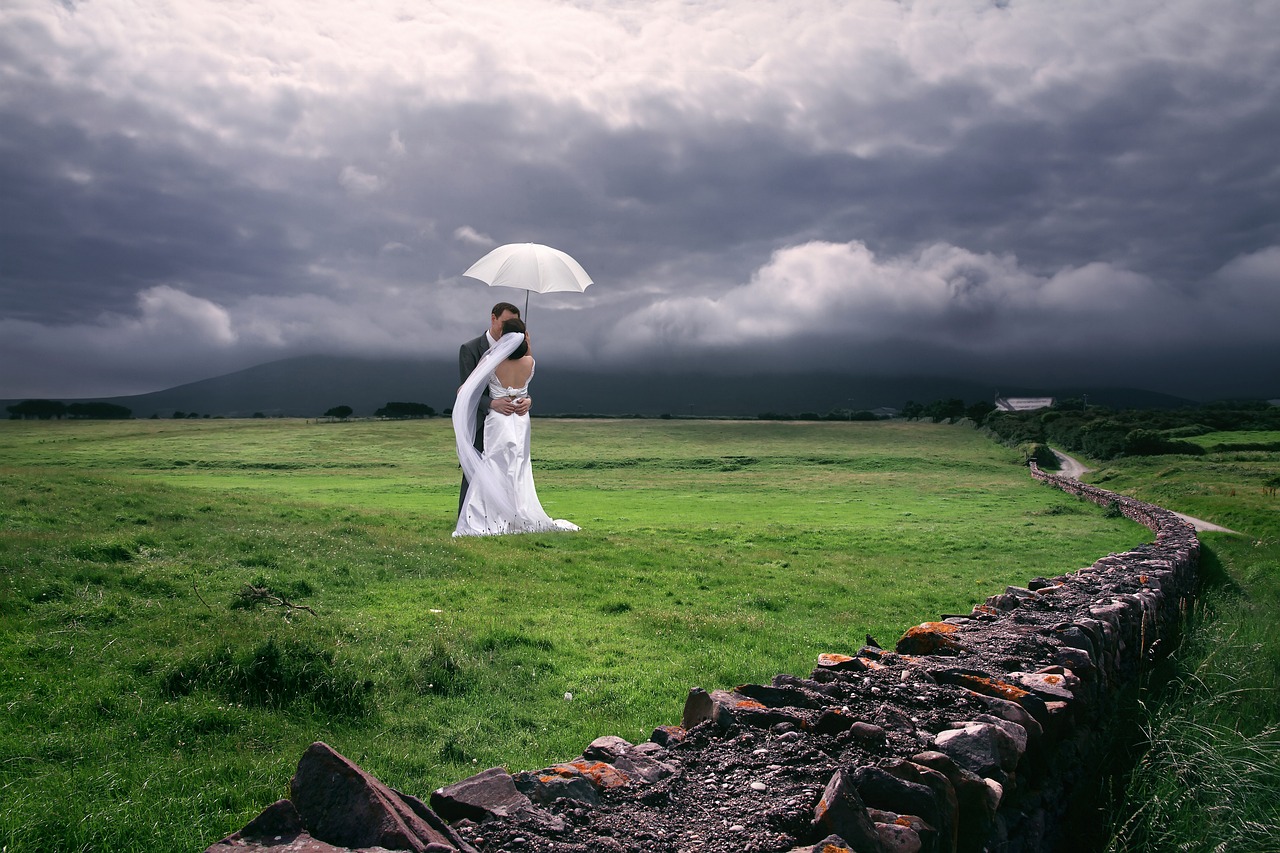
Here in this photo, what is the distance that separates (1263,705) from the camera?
7.88 metres

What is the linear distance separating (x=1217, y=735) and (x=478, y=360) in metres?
16.5

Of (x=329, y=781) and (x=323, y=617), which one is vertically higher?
(x=329, y=781)

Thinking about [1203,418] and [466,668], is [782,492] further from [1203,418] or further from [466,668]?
[1203,418]

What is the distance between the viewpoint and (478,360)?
19359mm

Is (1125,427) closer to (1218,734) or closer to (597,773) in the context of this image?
(1218,734)

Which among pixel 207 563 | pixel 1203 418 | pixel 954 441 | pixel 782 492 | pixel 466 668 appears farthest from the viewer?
pixel 1203 418

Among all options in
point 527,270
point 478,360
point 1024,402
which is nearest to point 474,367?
point 478,360

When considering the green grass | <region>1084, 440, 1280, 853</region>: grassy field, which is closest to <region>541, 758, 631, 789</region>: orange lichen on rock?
the green grass

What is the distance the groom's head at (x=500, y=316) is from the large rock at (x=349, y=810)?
1660 cm

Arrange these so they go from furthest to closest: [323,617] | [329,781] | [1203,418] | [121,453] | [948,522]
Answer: [1203,418]
[121,453]
[948,522]
[323,617]
[329,781]

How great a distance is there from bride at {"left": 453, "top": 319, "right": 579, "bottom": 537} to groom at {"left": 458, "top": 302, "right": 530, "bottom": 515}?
150 millimetres

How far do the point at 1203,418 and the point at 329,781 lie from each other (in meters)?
114

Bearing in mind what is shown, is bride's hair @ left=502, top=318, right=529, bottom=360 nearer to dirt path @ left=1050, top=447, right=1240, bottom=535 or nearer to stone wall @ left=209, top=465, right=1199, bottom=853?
stone wall @ left=209, top=465, right=1199, bottom=853

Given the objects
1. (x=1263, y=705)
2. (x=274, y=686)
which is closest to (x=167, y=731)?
(x=274, y=686)
